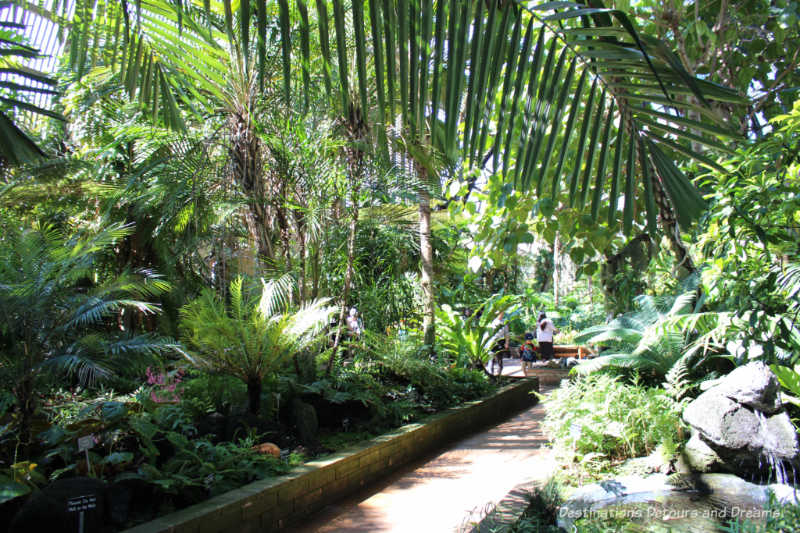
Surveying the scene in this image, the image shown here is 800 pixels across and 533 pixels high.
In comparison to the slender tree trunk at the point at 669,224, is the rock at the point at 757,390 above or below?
below

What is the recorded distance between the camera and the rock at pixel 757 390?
16.7 ft

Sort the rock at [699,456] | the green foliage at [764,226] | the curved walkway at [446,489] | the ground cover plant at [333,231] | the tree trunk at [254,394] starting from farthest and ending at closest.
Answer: the tree trunk at [254,394]
the rock at [699,456]
the curved walkway at [446,489]
the green foliage at [764,226]
the ground cover plant at [333,231]

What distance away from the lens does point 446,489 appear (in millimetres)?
5250

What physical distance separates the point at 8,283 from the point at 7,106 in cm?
436

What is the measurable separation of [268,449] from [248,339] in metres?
1.09

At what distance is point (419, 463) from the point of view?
20.7 feet

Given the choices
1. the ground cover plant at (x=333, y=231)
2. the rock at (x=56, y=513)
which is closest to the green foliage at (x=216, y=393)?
the ground cover plant at (x=333, y=231)

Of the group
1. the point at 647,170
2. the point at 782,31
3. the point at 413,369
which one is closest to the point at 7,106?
the point at 647,170

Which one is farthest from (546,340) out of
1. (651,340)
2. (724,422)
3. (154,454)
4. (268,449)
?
(154,454)

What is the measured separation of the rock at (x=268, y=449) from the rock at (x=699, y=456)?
3519mm

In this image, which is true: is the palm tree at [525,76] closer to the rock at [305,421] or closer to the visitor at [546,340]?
the rock at [305,421]

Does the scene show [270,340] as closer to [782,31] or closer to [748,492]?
[748,492]

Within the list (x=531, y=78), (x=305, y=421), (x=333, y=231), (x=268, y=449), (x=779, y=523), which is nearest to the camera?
(x=531, y=78)

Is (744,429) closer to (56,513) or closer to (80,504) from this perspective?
(80,504)
